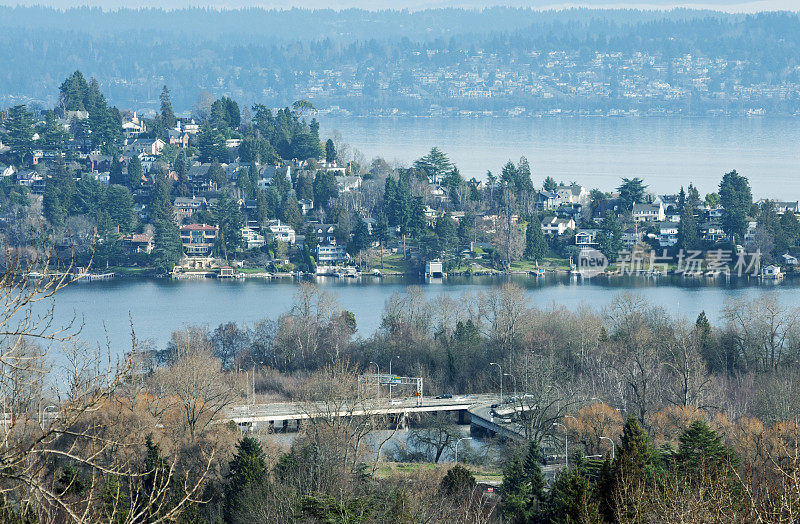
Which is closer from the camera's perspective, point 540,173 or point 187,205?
point 187,205

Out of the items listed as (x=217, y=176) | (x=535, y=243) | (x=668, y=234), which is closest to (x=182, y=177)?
(x=217, y=176)

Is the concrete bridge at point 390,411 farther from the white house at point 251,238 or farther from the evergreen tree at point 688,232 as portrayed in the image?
the white house at point 251,238

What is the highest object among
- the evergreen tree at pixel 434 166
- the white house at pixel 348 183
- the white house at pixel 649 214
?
the evergreen tree at pixel 434 166

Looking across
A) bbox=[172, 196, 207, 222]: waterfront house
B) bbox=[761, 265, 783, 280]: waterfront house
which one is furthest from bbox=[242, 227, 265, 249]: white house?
bbox=[761, 265, 783, 280]: waterfront house

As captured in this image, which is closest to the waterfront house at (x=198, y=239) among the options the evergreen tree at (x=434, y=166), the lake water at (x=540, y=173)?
the lake water at (x=540, y=173)

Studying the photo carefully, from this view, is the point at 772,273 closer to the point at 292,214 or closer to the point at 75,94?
the point at 292,214

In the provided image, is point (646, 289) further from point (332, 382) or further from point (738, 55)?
point (738, 55)

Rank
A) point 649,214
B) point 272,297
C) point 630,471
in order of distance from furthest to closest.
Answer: point 649,214 → point 272,297 → point 630,471
